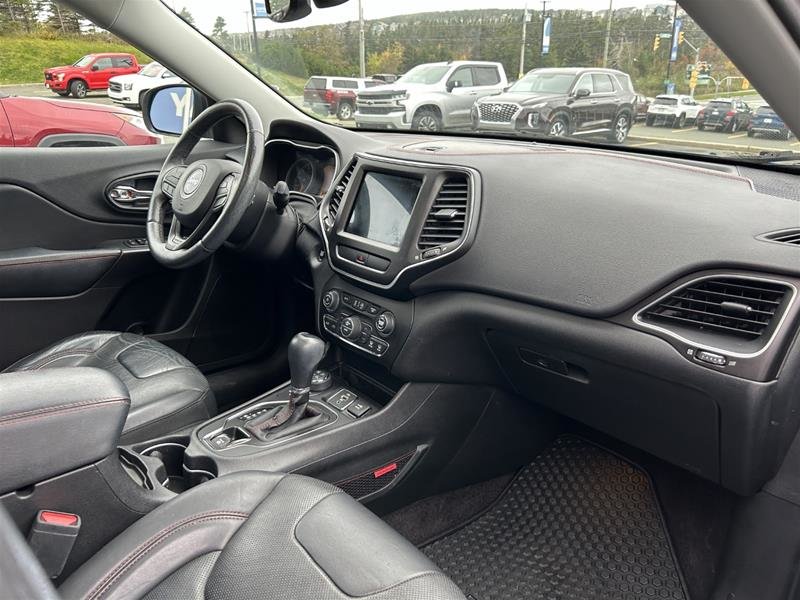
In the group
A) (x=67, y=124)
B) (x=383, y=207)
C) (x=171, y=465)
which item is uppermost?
(x=67, y=124)

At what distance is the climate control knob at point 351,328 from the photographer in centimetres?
201

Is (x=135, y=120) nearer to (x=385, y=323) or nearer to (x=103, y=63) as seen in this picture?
(x=103, y=63)

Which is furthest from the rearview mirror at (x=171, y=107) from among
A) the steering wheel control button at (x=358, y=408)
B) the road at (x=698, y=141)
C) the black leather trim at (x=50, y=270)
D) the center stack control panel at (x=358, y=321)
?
the road at (x=698, y=141)

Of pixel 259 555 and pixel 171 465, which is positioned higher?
pixel 259 555

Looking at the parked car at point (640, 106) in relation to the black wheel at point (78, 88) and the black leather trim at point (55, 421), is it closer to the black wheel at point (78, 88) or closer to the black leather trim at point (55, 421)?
the black leather trim at point (55, 421)

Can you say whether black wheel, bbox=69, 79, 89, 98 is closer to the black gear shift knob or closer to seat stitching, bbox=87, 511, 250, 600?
the black gear shift knob

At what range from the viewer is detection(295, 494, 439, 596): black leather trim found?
43.0 inches

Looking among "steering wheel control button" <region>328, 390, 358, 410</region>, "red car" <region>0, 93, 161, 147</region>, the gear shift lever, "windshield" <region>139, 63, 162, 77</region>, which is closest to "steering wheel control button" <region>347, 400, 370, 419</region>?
"steering wheel control button" <region>328, 390, 358, 410</region>

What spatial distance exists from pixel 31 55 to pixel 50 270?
1472 millimetres

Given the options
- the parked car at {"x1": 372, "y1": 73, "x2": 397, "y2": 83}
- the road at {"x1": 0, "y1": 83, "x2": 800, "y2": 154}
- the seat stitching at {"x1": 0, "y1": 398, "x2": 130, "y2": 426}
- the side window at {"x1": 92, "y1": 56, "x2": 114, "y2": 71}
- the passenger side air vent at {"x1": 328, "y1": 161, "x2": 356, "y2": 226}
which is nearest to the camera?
the seat stitching at {"x1": 0, "y1": 398, "x2": 130, "y2": 426}

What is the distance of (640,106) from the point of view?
1.81 m

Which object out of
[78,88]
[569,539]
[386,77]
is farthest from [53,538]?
[78,88]

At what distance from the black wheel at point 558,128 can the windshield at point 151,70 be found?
1376 millimetres

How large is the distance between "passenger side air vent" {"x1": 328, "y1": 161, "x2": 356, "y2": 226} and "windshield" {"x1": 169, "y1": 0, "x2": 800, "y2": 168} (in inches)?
17.1
